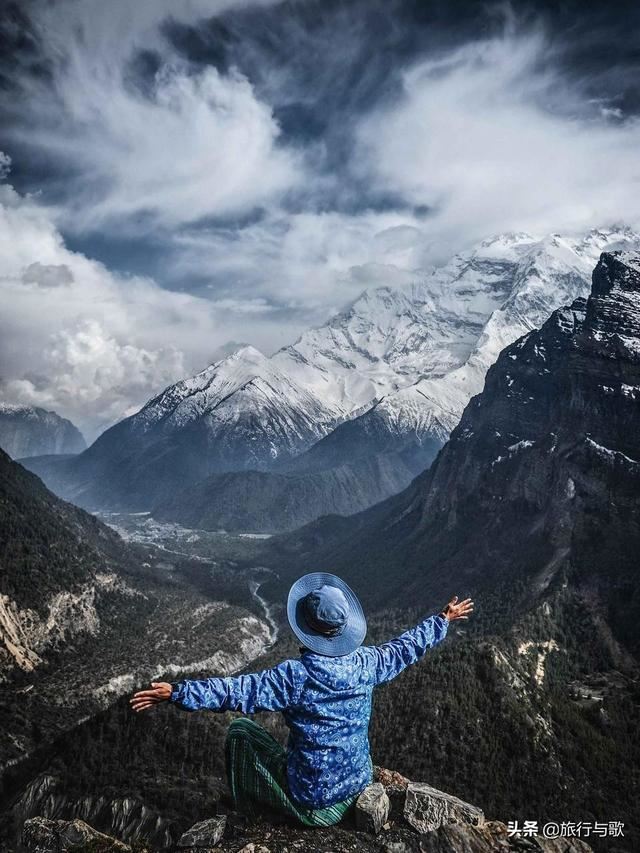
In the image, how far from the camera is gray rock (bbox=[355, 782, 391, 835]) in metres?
15.3

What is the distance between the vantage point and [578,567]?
166m

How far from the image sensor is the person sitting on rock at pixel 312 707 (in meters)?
14.0

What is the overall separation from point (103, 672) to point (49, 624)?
835 inches

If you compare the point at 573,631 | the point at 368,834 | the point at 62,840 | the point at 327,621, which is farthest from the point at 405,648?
the point at 573,631

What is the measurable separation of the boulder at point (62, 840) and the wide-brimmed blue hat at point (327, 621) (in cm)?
1015

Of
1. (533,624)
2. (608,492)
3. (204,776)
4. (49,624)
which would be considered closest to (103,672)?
(49,624)

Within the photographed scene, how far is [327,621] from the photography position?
47.4 ft

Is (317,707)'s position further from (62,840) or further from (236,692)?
(62,840)

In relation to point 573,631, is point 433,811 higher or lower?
lower

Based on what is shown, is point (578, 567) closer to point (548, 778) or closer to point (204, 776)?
point (548, 778)

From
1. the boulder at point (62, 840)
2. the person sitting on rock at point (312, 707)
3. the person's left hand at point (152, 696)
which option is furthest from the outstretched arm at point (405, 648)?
the boulder at point (62, 840)

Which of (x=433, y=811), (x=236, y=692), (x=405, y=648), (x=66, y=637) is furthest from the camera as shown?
(x=66, y=637)

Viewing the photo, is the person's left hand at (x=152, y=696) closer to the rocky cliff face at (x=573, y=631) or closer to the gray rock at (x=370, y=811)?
the gray rock at (x=370, y=811)

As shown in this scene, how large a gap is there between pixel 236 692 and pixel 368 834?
6271 mm
